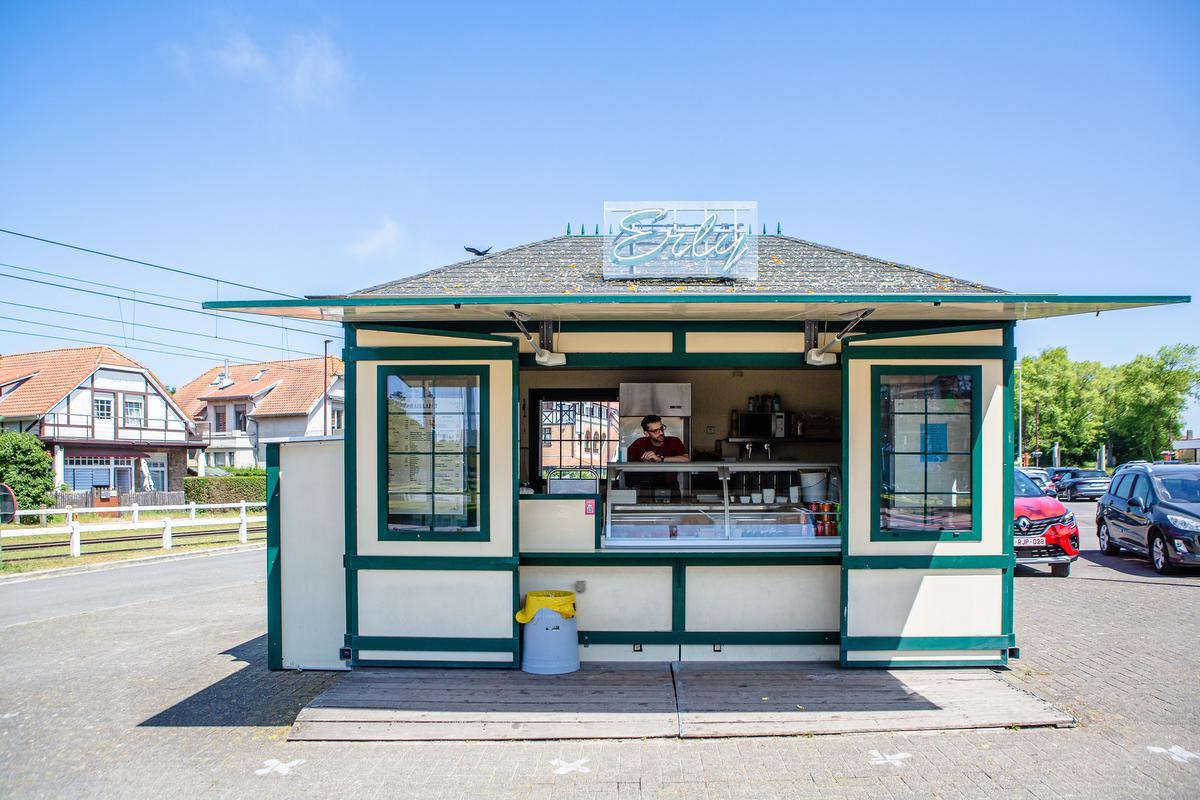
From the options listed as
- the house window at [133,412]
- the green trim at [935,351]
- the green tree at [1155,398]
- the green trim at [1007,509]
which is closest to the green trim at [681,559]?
the green trim at [1007,509]

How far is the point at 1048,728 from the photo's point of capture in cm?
502

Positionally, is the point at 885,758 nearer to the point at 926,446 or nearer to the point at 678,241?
the point at 926,446

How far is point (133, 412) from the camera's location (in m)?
35.7

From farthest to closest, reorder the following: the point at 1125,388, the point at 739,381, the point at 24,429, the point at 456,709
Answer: the point at 1125,388
the point at 24,429
the point at 739,381
the point at 456,709

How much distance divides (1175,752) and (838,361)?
3.37 meters

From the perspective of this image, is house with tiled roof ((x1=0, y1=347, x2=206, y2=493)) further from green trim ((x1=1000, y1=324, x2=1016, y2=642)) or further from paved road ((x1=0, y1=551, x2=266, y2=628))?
green trim ((x1=1000, y1=324, x2=1016, y2=642))

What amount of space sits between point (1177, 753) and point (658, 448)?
5594 mm

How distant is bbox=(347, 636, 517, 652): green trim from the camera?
6199mm

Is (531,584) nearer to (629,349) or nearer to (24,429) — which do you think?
(629,349)

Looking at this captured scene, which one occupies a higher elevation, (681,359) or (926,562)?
(681,359)

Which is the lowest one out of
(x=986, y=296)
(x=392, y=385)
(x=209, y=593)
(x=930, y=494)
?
(x=209, y=593)

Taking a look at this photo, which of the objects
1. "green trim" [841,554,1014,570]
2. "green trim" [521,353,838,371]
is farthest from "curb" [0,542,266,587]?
"green trim" [841,554,1014,570]

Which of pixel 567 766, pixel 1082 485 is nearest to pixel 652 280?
pixel 567 766

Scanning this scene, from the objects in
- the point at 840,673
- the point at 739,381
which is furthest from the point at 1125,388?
the point at 840,673
